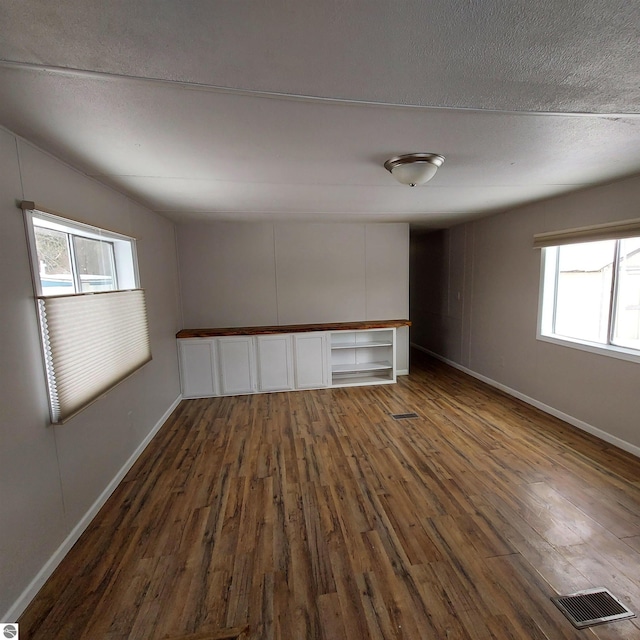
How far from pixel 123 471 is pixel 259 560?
5.11 ft

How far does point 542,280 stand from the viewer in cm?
376

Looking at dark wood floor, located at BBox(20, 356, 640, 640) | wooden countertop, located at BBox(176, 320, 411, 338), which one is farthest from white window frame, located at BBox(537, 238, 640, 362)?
wooden countertop, located at BBox(176, 320, 411, 338)

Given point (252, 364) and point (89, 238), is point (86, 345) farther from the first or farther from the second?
point (252, 364)

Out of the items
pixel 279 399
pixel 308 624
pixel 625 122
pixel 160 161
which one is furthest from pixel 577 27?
pixel 279 399

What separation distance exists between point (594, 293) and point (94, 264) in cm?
465

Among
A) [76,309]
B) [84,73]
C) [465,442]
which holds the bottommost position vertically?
[465,442]

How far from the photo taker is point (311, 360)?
15.6 feet

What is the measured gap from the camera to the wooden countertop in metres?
4.46

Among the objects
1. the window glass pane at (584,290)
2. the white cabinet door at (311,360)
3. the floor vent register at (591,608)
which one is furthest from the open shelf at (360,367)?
the floor vent register at (591,608)

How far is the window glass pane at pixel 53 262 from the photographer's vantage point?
1980 mm

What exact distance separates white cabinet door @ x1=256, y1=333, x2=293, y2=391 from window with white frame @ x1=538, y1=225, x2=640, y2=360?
3.22 m

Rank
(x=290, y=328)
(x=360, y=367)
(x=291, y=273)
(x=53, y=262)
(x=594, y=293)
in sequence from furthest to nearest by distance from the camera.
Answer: (x=360, y=367) → (x=291, y=273) → (x=290, y=328) → (x=594, y=293) → (x=53, y=262)

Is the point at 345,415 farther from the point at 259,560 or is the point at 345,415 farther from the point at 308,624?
the point at 308,624

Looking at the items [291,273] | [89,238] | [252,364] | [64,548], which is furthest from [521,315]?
[64,548]
